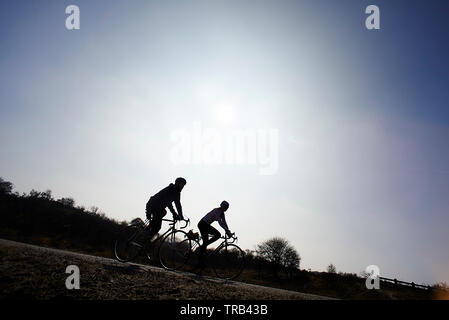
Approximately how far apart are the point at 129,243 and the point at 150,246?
73cm

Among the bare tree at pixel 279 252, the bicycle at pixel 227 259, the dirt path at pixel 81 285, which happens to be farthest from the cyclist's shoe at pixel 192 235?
the bare tree at pixel 279 252

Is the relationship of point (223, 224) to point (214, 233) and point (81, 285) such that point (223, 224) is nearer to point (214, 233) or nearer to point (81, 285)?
point (214, 233)

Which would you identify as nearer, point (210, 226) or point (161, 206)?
point (161, 206)

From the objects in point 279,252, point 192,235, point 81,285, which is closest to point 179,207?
point 192,235

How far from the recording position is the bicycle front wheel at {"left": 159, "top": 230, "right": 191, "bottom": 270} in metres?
7.07

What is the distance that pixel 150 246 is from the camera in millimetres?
7113

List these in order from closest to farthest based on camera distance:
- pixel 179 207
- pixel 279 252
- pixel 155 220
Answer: pixel 155 220, pixel 179 207, pixel 279 252

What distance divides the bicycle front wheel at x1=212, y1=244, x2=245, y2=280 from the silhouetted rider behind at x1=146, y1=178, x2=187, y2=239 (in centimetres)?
178

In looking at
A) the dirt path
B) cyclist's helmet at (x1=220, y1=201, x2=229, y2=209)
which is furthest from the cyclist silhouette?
the dirt path

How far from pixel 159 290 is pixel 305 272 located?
37.1 metres

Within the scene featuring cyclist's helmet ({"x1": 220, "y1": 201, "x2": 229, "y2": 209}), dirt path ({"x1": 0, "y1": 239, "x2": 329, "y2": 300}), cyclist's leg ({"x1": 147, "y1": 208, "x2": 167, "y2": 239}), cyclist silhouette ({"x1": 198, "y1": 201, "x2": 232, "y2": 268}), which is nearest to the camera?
dirt path ({"x1": 0, "y1": 239, "x2": 329, "y2": 300})

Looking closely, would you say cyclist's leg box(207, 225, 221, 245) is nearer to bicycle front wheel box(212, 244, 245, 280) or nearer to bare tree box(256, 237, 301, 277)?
bicycle front wheel box(212, 244, 245, 280)

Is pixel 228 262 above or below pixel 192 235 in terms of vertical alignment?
below
